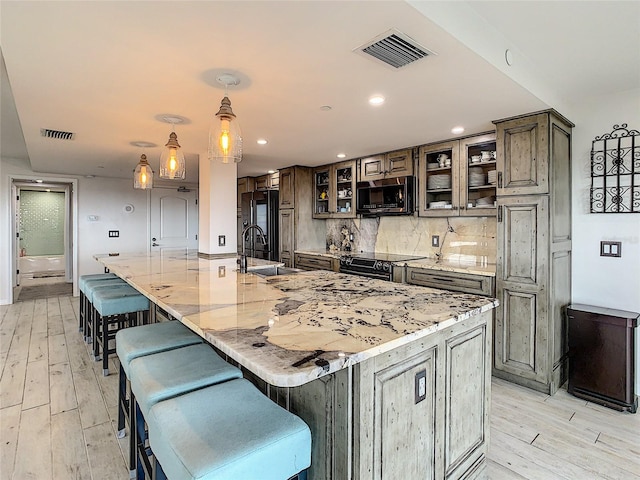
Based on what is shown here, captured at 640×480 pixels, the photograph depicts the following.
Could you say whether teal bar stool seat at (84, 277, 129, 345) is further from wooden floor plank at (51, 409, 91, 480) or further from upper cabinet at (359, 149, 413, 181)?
upper cabinet at (359, 149, 413, 181)

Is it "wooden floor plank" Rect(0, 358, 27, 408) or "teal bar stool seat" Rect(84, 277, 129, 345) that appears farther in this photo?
"teal bar stool seat" Rect(84, 277, 129, 345)

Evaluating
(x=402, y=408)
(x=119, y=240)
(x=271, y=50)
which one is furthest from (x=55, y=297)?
(x=402, y=408)

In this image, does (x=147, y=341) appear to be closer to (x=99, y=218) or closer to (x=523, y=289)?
(x=523, y=289)

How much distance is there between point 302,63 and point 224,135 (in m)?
0.61

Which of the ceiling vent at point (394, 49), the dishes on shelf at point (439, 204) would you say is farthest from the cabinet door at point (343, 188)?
the ceiling vent at point (394, 49)

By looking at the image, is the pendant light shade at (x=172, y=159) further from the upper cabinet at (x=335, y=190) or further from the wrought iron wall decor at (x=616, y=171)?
the wrought iron wall decor at (x=616, y=171)

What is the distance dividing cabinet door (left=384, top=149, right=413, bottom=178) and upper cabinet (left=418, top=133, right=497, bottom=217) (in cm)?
14

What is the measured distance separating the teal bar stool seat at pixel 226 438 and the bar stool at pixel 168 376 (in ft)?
0.35

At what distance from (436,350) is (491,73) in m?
1.65

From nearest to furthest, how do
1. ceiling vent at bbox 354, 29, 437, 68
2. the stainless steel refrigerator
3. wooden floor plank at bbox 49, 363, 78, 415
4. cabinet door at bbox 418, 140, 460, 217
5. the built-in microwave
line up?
ceiling vent at bbox 354, 29, 437, 68, wooden floor plank at bbox 49, 363, 78, 415, cabinet door at bbox 418, 140, 460, 217, the built-in microwave, the stainless steel refrigerator

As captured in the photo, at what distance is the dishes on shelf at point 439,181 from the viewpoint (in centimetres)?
383

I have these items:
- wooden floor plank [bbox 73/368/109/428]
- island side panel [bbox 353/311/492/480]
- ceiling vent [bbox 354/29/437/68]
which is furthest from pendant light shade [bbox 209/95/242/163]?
wooden floor plank [bbox 73/368/109/428]

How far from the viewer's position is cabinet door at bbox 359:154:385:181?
14.5 feet

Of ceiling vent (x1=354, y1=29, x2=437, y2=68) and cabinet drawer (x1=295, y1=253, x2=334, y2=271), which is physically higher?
ceiling vent (x1=354, y1=29, x2=437, y2=68)
